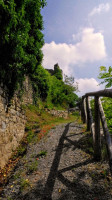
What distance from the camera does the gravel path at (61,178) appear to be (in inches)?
104

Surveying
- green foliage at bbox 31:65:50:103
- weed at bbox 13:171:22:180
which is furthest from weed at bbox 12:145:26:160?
green foliage at bbox 31:65:50:103

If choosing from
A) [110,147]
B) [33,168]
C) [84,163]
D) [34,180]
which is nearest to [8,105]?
[33,168]

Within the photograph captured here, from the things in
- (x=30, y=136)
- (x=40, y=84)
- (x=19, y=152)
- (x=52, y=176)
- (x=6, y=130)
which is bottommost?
(x=19, y=152)

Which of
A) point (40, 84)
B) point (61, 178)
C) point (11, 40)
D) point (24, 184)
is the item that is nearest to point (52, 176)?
point (61, 178)

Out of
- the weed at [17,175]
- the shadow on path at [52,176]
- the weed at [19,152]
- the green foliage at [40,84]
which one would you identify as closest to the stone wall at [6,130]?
the weed at [19,152]

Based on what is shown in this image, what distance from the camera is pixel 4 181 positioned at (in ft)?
12.6

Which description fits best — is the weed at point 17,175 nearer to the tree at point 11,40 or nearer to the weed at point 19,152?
the weed at point 19,152

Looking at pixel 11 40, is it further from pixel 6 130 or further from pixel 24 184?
pixel 24 184

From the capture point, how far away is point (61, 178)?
321 cm

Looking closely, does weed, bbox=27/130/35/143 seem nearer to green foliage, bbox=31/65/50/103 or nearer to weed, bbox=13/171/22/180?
weed, bbox=13/171/22/180

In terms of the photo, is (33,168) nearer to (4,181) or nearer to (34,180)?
(34,180)

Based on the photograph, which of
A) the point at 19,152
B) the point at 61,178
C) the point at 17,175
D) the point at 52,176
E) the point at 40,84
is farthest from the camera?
the point at 40,84

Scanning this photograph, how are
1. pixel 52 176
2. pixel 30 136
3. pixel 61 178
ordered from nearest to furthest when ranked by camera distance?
pixel 61 178, pixel 52 176, pixel 30 136

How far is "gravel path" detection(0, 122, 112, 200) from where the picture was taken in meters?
2.65
